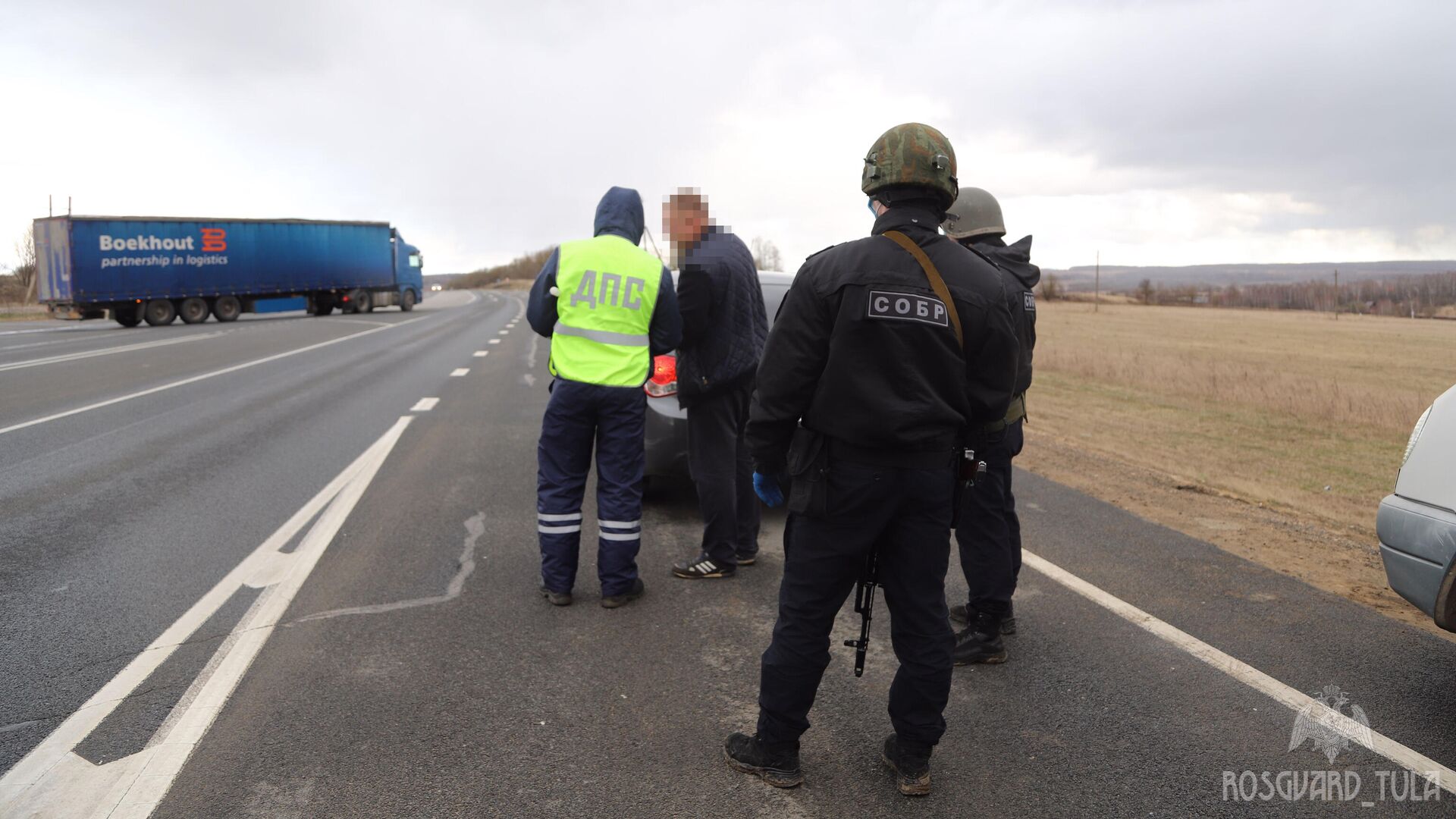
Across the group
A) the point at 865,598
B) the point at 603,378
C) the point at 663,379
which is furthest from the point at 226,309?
the point at 865,598

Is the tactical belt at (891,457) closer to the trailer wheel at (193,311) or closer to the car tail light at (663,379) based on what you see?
the car tail light at (663,379)

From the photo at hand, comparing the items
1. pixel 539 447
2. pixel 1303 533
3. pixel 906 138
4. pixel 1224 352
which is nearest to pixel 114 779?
pixel 539 447

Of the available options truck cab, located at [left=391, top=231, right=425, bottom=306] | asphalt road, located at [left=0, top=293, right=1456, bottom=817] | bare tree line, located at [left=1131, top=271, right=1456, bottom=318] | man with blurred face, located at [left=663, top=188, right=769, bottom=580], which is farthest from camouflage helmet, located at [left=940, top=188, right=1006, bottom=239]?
bare tree line, located at [left=1131, top=271, right=1456, bottom=318]

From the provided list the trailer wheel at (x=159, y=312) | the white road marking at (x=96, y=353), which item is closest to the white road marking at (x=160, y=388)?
the white road marking at (x=96, y=353)

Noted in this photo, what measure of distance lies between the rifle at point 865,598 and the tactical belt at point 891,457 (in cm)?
32

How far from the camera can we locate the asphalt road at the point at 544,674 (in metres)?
2.99

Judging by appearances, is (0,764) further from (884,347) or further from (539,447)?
(884,347)

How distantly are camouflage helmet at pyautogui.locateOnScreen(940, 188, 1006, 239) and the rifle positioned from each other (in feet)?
5.49

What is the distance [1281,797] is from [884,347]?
191 centimetres

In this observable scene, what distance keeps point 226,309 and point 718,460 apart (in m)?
35.7

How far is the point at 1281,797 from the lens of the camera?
3010 mm

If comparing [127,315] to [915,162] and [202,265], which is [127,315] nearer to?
[202,265]

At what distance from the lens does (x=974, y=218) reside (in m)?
4.12

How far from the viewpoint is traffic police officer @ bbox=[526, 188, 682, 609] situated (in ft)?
15.2
